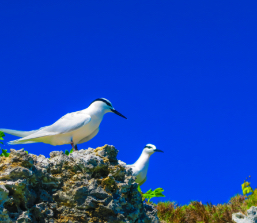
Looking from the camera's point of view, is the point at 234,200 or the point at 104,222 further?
the point at 234,200

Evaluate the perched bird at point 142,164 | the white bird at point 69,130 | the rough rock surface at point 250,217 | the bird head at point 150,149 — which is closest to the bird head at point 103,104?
the white bird at point 69,130

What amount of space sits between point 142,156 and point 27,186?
27.5ft

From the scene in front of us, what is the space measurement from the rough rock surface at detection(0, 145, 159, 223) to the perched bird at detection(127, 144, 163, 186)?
6.51 m

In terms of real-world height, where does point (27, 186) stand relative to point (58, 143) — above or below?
below

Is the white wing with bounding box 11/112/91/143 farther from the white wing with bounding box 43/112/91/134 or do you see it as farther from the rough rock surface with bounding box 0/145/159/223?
the rough rock surface with bounding box 0/145/159/223

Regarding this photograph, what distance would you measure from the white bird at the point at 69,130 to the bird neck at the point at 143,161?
222 centimetres

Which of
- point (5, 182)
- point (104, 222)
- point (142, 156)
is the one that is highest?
point (142, 156)

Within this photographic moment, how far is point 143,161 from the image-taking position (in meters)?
11.0

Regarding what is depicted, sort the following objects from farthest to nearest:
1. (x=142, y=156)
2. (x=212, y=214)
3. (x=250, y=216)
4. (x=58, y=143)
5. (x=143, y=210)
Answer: (x=142, y=156)
(x=58, y=143)
(x=212, y=214)
(x=250, y=216)
(x=143, y=210)

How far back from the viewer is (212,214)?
7184 mm

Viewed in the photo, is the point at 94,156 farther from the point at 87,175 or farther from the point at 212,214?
the point at 212,214

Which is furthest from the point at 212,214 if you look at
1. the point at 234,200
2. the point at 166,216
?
the point at 234,200

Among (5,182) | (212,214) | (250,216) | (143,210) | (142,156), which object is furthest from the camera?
(142,156)

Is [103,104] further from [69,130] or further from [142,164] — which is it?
[142,164]
